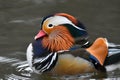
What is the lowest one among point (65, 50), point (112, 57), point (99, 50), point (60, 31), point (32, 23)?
point (112, 57)

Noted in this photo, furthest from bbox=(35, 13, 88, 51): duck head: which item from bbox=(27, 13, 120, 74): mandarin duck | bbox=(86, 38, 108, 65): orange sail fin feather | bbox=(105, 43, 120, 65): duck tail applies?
bbox=(105, 43, 120, 65): duck tail

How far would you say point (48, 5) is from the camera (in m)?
10.1

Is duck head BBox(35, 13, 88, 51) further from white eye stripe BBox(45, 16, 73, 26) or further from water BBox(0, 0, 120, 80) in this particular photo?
water BBox(0, 0, 120, 80)

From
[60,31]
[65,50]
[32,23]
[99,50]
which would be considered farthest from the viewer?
[32,23]

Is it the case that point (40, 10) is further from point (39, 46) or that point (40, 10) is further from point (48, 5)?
point (39, 46)

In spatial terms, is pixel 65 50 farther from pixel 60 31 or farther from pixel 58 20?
pixel 58 20

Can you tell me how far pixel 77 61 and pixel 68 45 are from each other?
0.33 metres

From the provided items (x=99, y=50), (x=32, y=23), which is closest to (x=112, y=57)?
(x=99, y=50)

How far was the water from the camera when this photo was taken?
7121mm

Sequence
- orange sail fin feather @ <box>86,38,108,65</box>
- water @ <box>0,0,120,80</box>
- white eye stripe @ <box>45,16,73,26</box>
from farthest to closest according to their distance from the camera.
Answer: water @ <box>0,0,120,80</box> < white eye stripe @ <box>45,16,73,26</box> < orange sail fin feather @ <box>86,38,108,65</box>

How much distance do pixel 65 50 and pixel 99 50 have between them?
0.42m

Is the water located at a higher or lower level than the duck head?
higher

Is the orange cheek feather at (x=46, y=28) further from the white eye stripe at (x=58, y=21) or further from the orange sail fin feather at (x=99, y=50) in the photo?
the orange sail fin feather at (x=99, y=50)

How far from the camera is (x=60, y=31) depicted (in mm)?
7031
